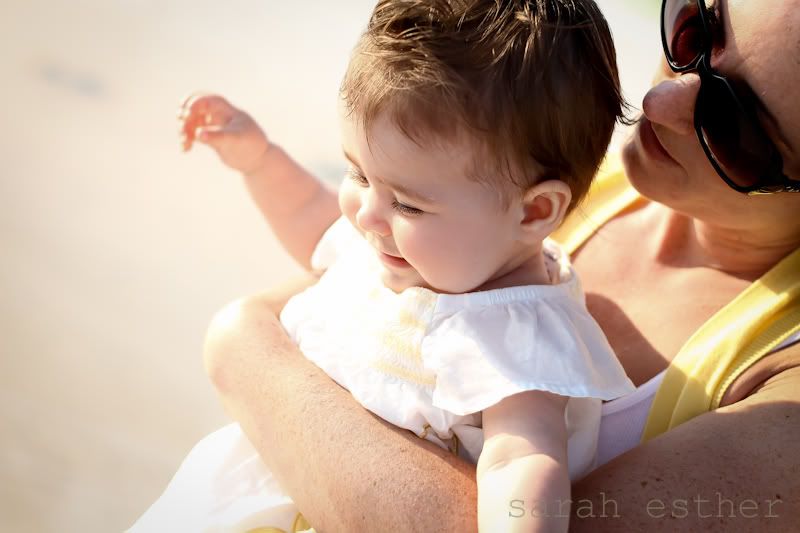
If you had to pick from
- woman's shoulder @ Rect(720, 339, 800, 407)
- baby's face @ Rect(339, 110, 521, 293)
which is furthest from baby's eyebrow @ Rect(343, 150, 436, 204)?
woman's shoulder @ Rect(720, 339, 800, 407)

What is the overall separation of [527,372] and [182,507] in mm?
677

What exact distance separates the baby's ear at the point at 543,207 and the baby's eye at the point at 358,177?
23cm

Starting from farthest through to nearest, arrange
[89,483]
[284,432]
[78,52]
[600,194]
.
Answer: [78,52] < [89,483] < [600,194] < [284,432]

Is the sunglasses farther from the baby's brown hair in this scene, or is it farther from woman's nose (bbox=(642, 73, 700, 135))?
the baby's brown hair

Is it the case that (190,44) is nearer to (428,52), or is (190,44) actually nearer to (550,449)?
(428,52)

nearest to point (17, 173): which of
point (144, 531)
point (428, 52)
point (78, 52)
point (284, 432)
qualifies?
point (78, 52)

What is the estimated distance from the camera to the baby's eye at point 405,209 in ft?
3.87

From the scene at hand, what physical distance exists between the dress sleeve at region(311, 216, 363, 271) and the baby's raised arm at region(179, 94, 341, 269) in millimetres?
136

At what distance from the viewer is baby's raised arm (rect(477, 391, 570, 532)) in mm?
1051

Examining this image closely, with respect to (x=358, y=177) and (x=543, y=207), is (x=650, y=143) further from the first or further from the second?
(x=358, y=177)

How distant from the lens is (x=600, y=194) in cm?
175

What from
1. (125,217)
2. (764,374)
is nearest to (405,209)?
(764,374)

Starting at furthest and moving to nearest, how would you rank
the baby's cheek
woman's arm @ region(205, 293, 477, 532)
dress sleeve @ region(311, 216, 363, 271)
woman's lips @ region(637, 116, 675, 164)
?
dress sleeve @ region(311, 216, 363, 271)
woman's lips @ region(637, 116, 675, 164)
the baby's cheek
woman's arm @ region(205, 293, 477, 532)

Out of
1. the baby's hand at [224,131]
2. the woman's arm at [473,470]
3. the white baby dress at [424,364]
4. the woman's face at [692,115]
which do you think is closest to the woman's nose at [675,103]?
the woman's face at [692,115]
